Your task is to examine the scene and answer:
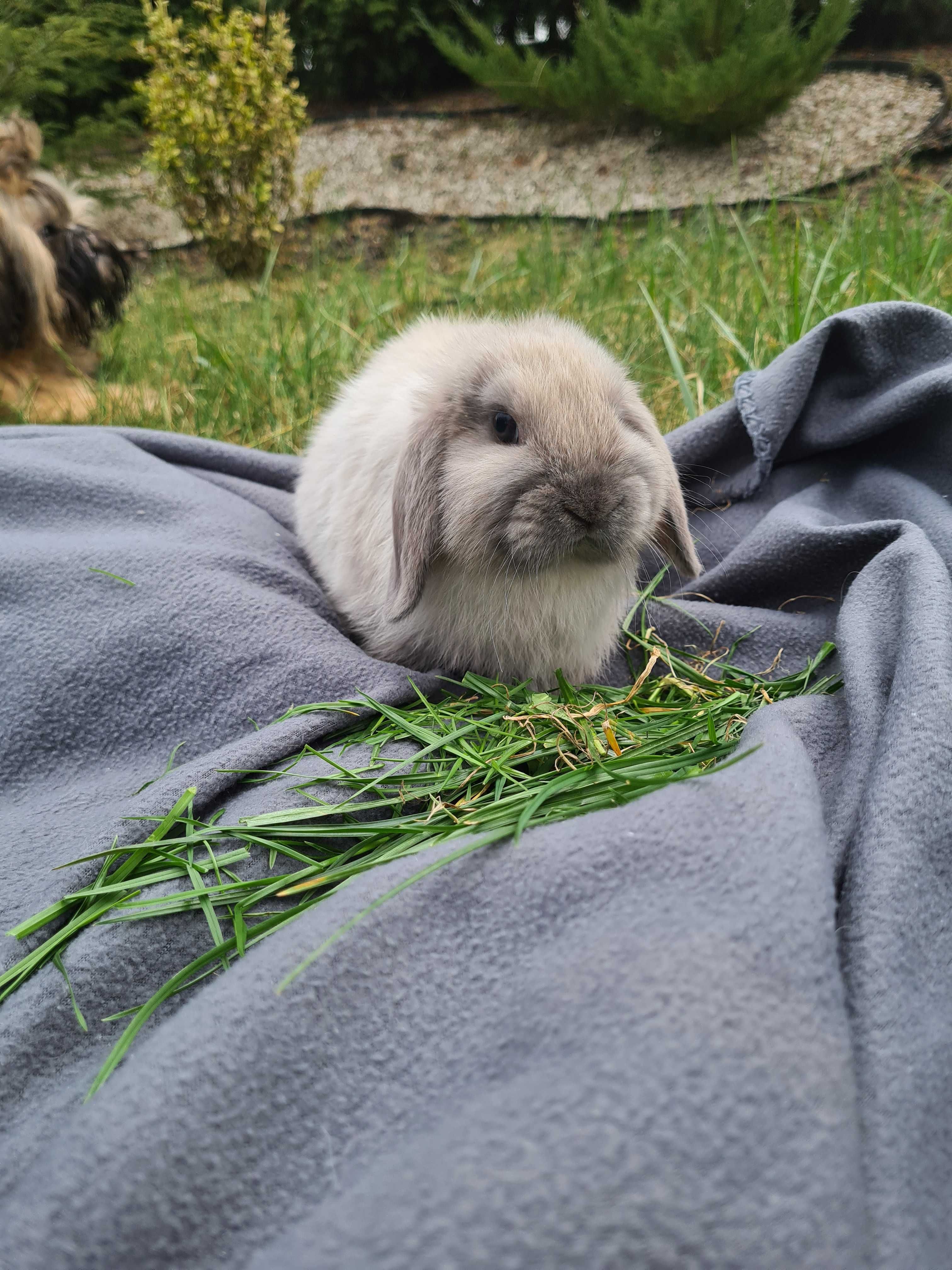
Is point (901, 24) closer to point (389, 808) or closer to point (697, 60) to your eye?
point (697, 60)

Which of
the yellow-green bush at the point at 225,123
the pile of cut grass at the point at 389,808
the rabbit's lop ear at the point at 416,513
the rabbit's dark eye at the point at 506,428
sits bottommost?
the pile of cut grass at the point at 389,808

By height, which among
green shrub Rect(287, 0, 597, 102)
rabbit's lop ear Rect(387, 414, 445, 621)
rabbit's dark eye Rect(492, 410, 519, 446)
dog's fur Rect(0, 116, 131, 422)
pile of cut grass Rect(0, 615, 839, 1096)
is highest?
green shrub Rect(287, 0, 597, 102)

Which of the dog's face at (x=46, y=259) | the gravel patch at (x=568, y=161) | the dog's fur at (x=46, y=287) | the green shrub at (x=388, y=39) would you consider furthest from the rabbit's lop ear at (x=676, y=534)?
the green shrub at (x=388, y=39)

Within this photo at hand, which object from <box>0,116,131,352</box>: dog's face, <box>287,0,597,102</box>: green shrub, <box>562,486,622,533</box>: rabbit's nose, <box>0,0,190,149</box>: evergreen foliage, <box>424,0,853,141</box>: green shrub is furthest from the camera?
<box>287,0,597,102</box>: green shrub

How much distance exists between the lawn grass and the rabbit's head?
976 mm

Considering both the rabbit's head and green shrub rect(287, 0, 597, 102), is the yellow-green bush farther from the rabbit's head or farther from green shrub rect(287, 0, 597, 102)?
the rabbit's head

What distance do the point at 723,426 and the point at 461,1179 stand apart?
6.26 feet

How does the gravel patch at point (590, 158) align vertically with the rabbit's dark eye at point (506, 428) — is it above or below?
above

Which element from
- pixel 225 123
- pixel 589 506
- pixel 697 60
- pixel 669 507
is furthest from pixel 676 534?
pixel 697 60

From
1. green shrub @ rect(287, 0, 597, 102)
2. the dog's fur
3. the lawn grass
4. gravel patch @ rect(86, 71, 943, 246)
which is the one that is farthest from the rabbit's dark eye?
green shrub @ rect(287, 0, 597, 102)

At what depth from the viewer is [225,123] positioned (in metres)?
6.14

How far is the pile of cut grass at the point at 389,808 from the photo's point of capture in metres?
1.24

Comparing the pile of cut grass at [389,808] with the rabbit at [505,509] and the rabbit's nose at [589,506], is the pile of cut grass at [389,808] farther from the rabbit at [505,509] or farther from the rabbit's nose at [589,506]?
the rabbit's nose at [589,506]

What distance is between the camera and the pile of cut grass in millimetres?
1240
